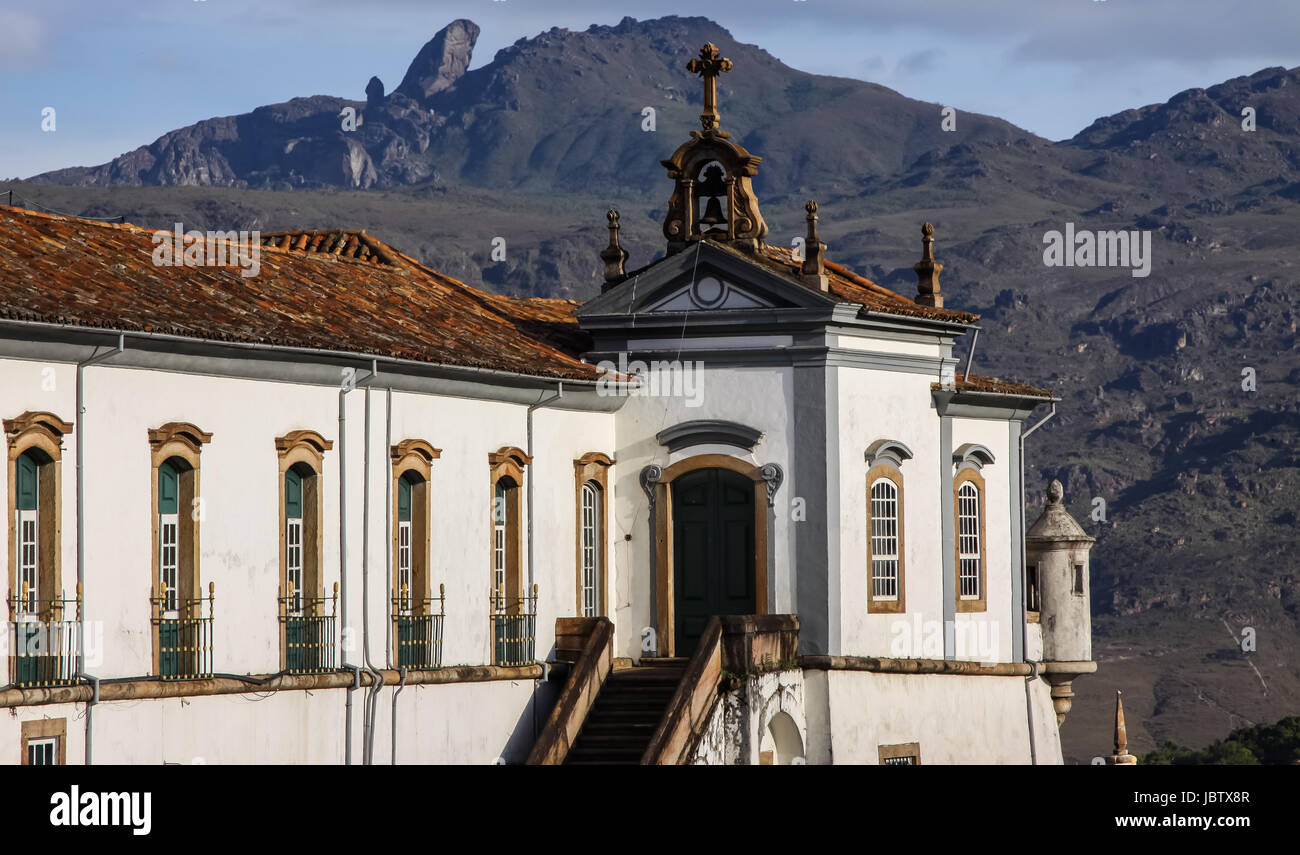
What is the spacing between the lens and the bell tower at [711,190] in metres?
35.1

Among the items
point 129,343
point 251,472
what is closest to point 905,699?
point 251,472

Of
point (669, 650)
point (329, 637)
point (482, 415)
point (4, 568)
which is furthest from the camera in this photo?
point (669, 650)

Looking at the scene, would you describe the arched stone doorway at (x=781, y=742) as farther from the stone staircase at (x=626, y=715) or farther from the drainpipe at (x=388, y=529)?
the drainpipe at (x=388, y=529)

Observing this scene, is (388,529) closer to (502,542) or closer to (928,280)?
(502,542)

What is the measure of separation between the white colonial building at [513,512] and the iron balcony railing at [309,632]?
1.8 inches

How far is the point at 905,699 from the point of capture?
3503cm

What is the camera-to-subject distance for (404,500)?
31016 millimetres

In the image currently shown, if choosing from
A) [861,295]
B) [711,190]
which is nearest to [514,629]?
[861,295]

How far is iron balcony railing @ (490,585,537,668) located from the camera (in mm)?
32375

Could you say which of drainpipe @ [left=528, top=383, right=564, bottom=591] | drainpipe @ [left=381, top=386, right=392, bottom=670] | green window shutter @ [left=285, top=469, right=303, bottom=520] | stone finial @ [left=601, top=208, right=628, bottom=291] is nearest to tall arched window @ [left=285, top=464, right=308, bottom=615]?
green window shutter @ [left=285, top=469, right=303, bottom=520]

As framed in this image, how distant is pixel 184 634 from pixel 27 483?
9.55 feet

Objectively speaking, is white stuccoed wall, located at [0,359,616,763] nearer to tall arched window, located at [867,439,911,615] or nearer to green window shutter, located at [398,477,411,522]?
green window shutter, located at [398,477,411,522]
